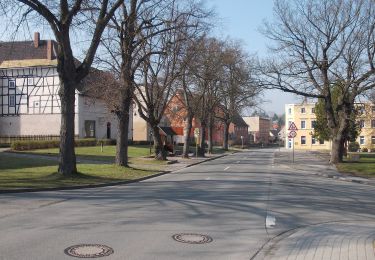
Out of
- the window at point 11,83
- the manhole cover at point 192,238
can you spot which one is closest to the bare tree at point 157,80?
the manhole cover at point 192,238

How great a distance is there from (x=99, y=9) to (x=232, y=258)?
53.9 ft

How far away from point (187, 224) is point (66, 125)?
11260mm

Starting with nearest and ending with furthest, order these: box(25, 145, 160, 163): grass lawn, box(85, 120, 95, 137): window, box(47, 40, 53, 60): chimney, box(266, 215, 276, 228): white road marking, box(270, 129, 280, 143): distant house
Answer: box(266, 215, 276, 228): white road marking, box(25, 145, 160, 163): grass lawn, box(47, 40, 53, 60): chimney, box(85, 120, 95, 137): window, box(270, 129, 280, 143): distant house

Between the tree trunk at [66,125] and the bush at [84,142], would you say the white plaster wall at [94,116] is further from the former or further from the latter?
the tree trunk at [66,125]

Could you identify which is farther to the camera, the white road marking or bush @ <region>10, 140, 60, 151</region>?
bush @ <region>10, 140, 60, 151</region>

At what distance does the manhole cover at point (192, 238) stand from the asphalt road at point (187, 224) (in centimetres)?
6

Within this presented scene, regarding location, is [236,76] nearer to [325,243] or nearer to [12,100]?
[12,100]

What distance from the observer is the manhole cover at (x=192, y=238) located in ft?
28.7

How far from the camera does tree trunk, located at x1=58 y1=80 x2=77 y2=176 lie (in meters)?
20.2

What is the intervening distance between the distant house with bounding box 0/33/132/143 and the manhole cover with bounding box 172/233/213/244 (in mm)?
51711

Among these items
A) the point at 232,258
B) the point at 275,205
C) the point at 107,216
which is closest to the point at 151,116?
the point at 275,205

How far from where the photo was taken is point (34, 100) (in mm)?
61656

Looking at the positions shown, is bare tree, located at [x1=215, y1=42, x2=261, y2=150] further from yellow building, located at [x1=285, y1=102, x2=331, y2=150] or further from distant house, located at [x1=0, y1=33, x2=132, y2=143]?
yellow building, located at [x1=285, y1=102, x2=331, y2=150]

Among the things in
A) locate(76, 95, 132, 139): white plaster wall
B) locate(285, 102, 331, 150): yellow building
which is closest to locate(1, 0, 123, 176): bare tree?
locate(76, 95, 132, 139): white plaster wall
